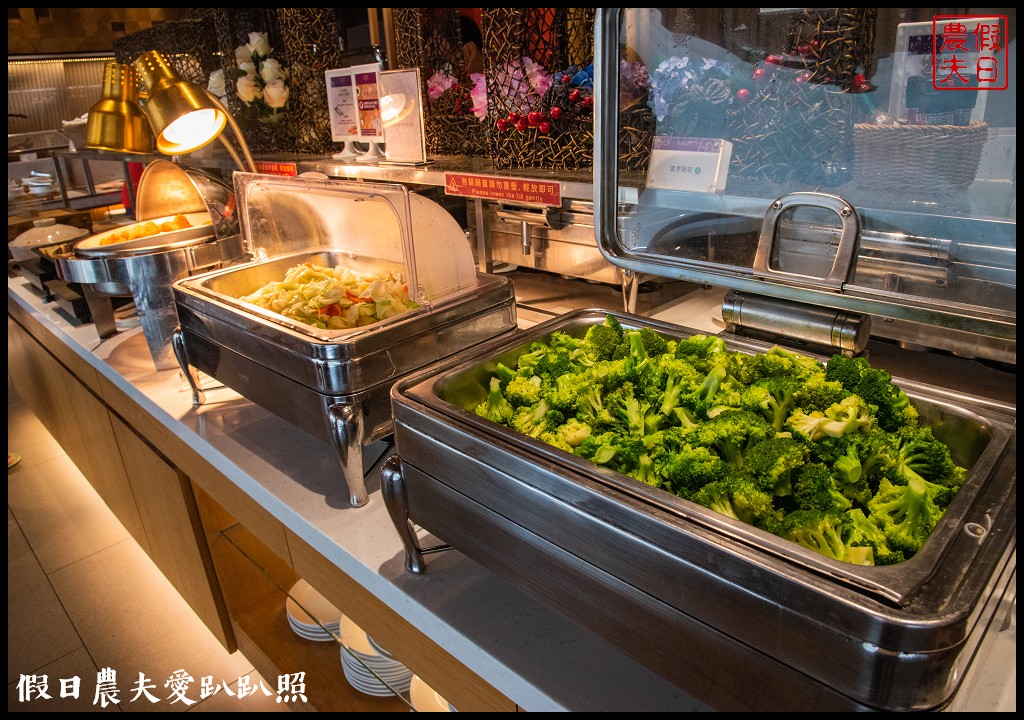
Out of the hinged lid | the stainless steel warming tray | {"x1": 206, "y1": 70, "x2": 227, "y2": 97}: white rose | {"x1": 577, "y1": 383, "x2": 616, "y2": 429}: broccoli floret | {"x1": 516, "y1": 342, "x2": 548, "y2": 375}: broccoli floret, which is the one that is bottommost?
the stainless steel warming tray

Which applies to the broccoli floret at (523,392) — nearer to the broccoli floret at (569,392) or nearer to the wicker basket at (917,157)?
the broccoli floret at (569,392)

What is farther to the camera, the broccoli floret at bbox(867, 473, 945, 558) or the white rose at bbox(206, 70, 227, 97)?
the white rose at bbox(206, 70, 227, 97)

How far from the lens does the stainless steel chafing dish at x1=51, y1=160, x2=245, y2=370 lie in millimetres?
2352

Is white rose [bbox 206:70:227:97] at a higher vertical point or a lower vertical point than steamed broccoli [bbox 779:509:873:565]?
higher

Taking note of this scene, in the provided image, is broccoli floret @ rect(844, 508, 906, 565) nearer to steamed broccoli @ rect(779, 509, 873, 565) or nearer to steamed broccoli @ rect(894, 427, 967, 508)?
steamed broccoli @ rect(779, 509, 873, 565)

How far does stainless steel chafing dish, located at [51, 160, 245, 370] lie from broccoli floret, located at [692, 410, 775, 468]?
75.1 inches

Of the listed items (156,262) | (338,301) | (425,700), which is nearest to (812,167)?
(338,301)

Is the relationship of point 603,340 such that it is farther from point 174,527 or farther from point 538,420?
point 174,527

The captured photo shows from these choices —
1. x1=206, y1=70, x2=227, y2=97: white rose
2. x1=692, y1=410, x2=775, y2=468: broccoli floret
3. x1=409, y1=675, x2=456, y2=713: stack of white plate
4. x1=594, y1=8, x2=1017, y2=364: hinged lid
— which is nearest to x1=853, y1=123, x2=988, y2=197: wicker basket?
x1=594, y1=8, x2=1017, y2=364: hinged lid

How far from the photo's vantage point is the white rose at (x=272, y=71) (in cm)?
282

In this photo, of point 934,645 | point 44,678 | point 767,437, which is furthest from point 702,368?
point 44,678

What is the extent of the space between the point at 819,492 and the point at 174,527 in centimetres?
228

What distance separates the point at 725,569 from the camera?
Result: 0.80 m

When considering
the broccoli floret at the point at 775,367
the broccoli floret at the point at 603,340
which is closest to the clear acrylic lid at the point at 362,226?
the broccoli floret at the point at 603,340
